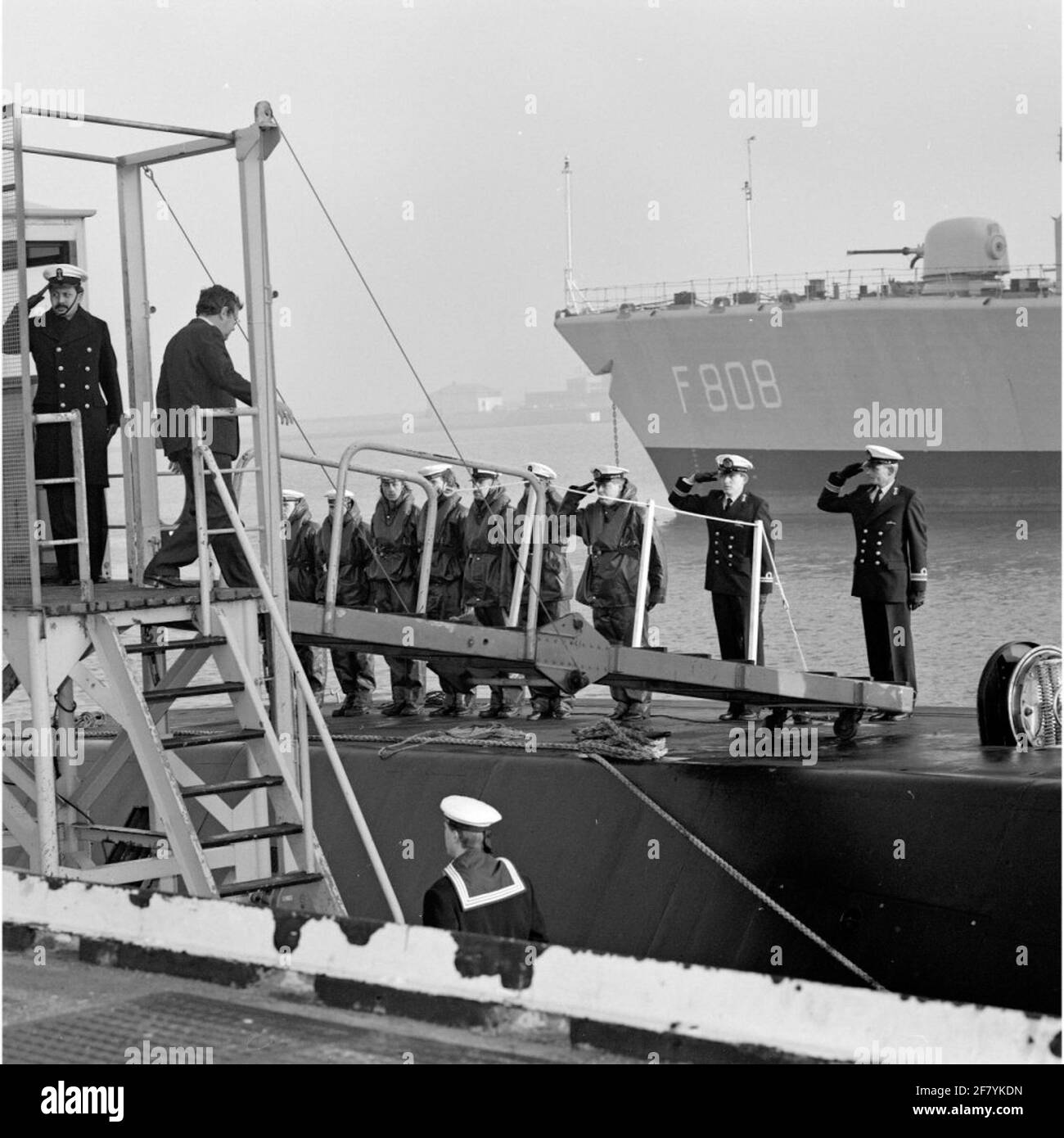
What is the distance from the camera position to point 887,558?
12.4 metres

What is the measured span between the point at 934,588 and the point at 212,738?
33.2 meters

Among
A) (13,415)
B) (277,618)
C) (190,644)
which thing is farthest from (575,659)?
(13,415)

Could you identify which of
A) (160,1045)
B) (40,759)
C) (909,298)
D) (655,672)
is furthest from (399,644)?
(909,298)

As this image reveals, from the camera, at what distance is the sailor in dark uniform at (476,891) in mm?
6887

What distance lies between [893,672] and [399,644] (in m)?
4.06

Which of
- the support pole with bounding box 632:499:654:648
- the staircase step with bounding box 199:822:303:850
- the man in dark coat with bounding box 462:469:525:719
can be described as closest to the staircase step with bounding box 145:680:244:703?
the staircase step with bounding box 199:822:303:850

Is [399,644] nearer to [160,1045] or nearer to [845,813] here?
[845,813]

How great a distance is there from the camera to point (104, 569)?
1022 cm

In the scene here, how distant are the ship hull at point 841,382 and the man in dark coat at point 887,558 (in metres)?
39.2

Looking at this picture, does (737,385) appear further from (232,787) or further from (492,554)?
(232,787)

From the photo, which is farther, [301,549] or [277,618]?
[301,549]

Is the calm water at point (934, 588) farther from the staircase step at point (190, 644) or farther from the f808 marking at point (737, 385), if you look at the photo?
the staircase step at point (190, 644)

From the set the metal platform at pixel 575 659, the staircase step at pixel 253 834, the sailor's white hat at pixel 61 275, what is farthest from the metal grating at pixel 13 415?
the metal platform at pixel 575 659

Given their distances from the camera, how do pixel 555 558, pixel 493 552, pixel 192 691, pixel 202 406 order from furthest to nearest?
pixel 493 552, pixel 555 558, pixel 202 406, pixel 192 691
